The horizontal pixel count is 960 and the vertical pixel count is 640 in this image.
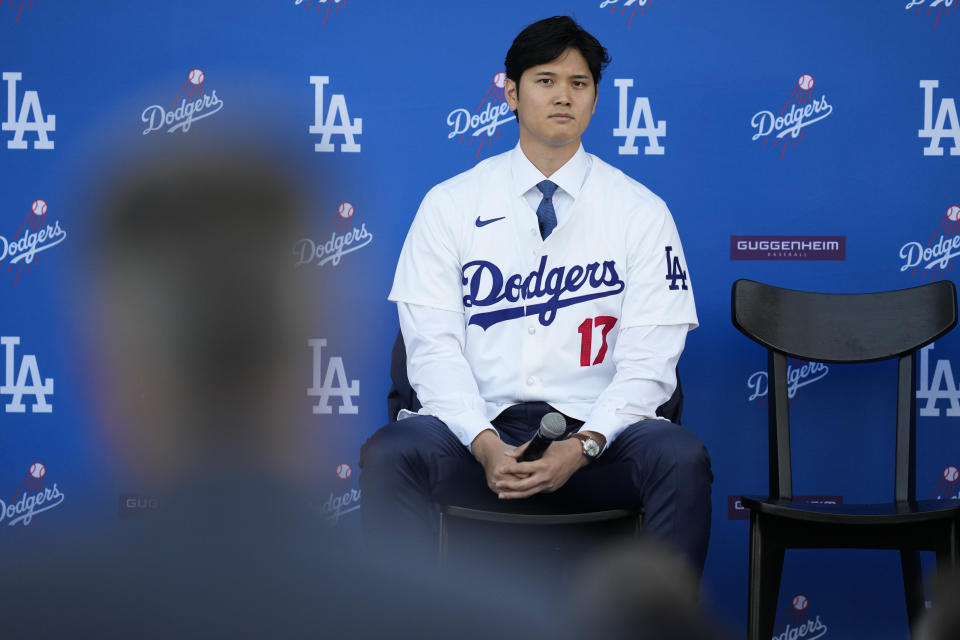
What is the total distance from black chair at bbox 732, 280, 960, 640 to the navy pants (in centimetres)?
26

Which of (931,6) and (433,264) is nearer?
(433,264)

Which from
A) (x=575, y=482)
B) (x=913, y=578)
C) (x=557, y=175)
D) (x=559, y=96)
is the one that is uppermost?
(x=559, y=96)

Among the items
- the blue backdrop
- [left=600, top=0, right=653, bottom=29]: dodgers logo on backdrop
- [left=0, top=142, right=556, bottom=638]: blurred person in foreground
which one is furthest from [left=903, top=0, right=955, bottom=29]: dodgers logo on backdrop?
[left=0, top=142, right=556, bottom=638]: blurred person in foreground

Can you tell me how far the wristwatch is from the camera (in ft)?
5.79

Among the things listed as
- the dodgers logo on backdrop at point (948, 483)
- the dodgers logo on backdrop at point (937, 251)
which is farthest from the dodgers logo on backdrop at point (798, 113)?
the dodgers logo on backdrop at point (948, 483)

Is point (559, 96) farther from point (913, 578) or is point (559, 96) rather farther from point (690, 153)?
point (913, 578)

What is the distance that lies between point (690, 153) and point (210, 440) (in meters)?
2.34

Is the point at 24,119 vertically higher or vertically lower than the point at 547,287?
higher

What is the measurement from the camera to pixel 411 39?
8.30 feet

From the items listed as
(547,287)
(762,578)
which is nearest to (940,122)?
(547,287)

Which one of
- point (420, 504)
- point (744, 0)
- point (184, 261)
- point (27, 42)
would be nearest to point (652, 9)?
point (744, 0)

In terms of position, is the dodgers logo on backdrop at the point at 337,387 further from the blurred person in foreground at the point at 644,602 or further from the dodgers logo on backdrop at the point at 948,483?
the blurred person in foreground at the point at 644,602

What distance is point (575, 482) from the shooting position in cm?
180

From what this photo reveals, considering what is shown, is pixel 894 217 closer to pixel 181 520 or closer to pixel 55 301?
pixel 55 301
